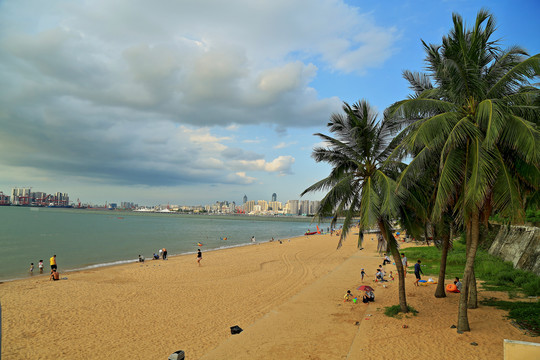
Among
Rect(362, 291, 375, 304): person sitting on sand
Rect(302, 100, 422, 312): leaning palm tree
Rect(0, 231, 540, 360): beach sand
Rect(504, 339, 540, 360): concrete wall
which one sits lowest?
Rect(0, 231, 540, 360): beach sand

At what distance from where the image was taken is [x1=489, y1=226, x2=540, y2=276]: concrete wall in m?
15.9

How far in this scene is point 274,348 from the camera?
905 cm

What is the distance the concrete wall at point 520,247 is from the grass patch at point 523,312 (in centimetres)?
488

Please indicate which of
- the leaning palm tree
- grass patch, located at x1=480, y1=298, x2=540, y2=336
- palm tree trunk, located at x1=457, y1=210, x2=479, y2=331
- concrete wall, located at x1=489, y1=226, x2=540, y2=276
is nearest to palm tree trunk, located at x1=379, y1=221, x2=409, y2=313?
the leaning palm tree

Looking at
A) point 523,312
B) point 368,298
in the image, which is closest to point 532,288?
point 523,312

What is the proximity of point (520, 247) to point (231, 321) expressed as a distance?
17161mm

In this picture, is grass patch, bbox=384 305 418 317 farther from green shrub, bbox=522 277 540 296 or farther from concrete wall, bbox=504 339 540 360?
concrete wall, bbox=504 339 540 360

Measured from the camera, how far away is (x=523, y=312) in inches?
403

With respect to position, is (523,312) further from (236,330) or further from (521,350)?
(236,330)

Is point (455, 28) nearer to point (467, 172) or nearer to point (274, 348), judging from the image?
point (467, 172)

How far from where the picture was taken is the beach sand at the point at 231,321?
8.87 meters

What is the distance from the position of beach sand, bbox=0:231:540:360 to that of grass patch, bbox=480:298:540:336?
428mm

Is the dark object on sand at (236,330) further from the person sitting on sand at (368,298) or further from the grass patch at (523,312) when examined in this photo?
the grass patch at (523,312)

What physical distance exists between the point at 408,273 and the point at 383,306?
8.10 metres
